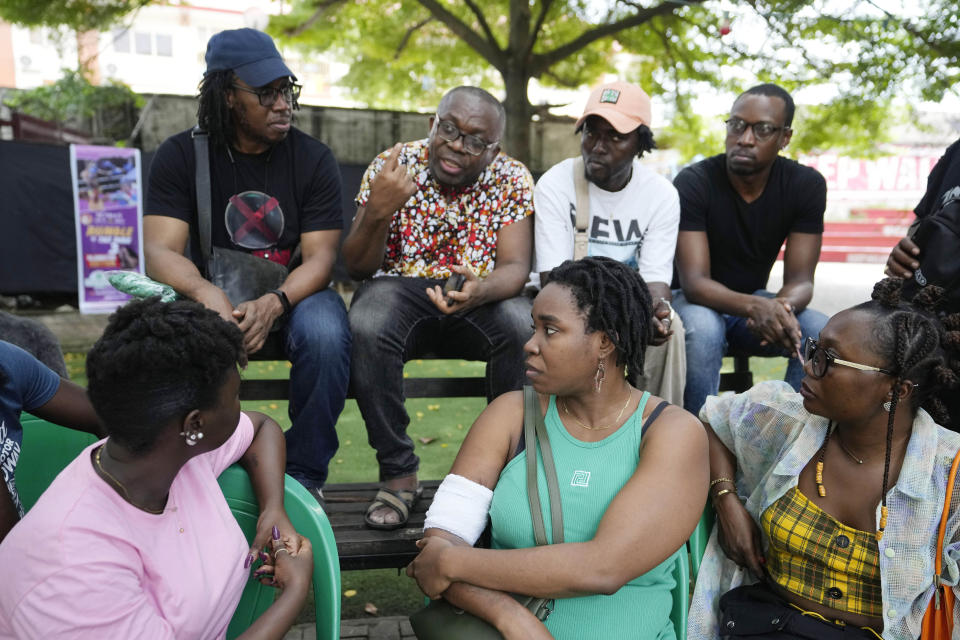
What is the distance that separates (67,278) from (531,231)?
7349 millimetres

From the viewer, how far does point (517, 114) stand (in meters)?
10.4

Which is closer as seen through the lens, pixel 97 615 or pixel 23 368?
pixel 97 615

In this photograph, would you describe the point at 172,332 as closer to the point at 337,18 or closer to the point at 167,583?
the point at 167,583

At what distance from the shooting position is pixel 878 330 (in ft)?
6.86

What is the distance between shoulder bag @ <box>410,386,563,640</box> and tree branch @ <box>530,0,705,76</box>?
9415 millimetres

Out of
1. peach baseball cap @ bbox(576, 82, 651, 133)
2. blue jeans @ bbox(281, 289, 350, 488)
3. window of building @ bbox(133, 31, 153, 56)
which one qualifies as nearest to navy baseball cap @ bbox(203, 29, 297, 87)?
blue jeans @ bbox(281, 289, 350, 488)

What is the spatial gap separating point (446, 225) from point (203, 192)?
1071 millimetres

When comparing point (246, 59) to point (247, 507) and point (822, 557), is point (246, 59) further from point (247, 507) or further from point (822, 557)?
point (822, 557)

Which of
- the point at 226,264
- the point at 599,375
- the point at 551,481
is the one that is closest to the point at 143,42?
the point at 226,264

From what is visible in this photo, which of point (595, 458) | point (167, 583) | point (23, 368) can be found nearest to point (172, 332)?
point (167, 583)

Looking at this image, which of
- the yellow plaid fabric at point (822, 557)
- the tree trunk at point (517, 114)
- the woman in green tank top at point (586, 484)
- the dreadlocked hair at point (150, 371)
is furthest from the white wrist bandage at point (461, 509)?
the tree trunk at point (517, 114)

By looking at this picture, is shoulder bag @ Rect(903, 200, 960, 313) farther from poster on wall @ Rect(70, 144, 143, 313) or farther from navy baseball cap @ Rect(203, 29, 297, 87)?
poster on wall @ Rect(70, 144, 143, 313)

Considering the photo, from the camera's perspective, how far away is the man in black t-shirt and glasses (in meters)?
3.72

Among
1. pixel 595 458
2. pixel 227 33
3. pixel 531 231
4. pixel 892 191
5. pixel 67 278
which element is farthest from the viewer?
pixel 892 191
